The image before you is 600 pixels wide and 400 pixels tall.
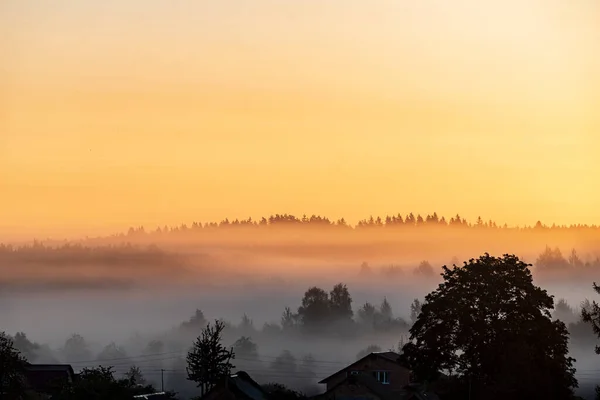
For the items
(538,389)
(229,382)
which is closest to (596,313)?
(538,389)

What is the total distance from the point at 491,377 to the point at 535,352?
400 centimetres

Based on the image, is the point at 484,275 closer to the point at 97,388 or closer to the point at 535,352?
the point at 535,352

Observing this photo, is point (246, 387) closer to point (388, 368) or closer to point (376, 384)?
point (376, 384)

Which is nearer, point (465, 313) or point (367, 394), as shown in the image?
point (465, 313)

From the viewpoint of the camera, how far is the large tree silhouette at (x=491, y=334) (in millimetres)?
94500

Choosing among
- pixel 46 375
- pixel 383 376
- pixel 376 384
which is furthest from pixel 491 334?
pixel 46 375

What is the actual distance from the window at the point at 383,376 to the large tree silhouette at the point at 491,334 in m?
45.2

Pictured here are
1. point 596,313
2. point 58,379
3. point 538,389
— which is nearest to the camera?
point 596,313

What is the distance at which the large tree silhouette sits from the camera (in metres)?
94.5

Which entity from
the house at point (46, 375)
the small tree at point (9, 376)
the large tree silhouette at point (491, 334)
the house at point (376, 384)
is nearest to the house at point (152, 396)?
the house at point (376, 384)

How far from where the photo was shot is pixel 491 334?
97.5m

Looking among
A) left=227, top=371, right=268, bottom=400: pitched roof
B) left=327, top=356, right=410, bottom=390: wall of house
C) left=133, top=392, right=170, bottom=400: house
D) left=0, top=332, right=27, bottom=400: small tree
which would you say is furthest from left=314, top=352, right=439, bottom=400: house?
left=0, top=332, right=27, bottom=400: small tree

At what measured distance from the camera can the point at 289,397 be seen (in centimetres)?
11169

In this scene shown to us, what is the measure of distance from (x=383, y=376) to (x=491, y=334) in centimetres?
5078
